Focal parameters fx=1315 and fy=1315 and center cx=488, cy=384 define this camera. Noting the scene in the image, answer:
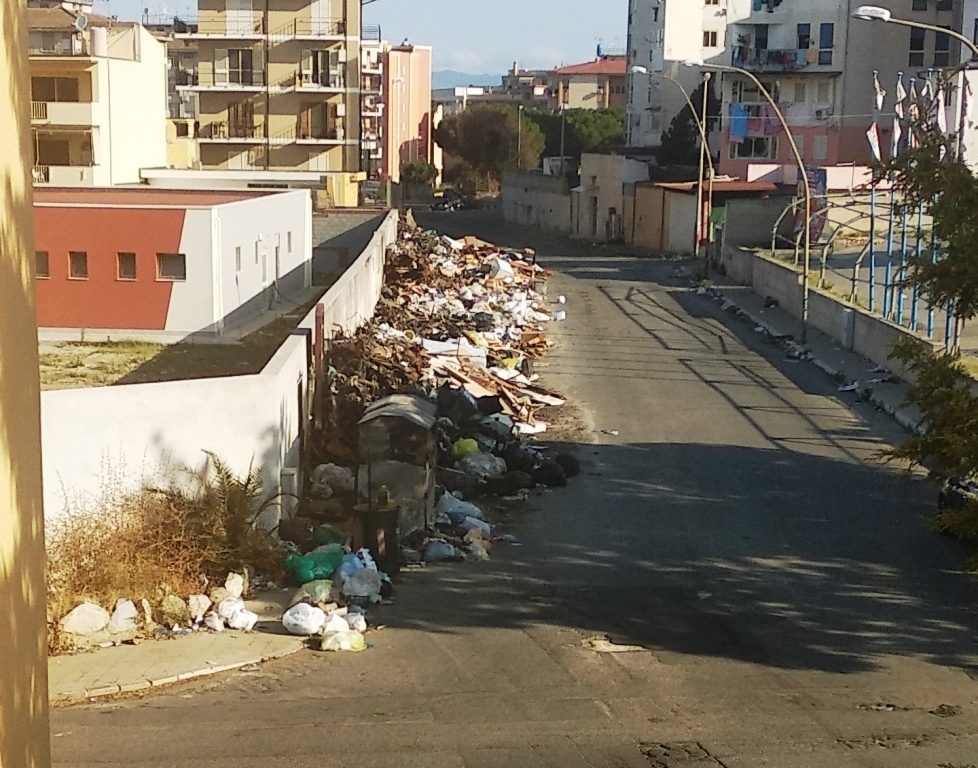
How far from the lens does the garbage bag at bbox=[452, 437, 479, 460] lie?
703 inches

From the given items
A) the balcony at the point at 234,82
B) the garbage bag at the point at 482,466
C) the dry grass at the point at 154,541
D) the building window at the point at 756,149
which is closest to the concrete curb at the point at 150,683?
the dry grass at the point at 154,541

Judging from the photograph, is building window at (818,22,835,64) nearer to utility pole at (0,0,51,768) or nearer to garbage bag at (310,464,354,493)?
garbage bag at (310,464,354,493)

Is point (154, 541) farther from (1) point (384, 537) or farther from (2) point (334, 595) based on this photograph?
(1) point (384, 537)

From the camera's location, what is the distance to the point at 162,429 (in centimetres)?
1265

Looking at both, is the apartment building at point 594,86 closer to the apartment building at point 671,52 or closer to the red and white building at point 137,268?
the apartment building at point 671,52

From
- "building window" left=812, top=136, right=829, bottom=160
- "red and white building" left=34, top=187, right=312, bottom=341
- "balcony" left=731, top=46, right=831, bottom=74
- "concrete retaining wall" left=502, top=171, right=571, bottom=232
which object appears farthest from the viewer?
"concrete retaining wall" left=502, top=171, right=571, bottom=232

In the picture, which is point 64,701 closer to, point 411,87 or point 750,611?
point 750,611

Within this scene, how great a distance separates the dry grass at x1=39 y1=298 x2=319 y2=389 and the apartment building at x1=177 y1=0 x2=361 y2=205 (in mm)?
34874

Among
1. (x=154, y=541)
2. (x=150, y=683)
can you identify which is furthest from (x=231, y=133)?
(x=150, y=683)

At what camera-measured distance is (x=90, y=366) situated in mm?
26906

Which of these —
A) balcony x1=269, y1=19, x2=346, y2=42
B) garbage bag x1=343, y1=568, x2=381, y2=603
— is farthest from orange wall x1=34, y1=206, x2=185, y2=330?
balcony x1=269, y1=19, x2=346, y2=42

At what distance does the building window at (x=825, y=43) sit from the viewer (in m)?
68.2

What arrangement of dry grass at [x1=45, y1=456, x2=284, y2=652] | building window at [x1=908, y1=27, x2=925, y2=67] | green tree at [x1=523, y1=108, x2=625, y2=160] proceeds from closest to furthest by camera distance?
dry grass at [x1=45, y1=456, x2=284, y2=652]
building window at [x1=908, y1=27, x2=925, y2=67]
green tree at [x1=523, y1=108, x2=625, y2=160]

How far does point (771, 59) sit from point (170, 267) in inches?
1871
